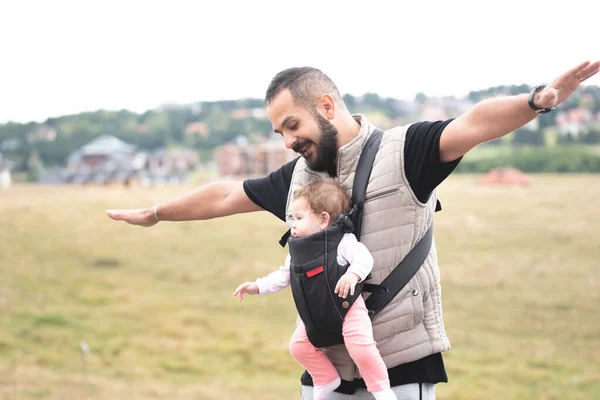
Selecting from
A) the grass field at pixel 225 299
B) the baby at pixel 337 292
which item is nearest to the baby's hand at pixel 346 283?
the baby at pixel 337 292

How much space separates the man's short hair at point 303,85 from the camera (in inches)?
82.5

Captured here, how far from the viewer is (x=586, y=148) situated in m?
15.2

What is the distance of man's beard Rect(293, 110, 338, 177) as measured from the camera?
6.89 feet

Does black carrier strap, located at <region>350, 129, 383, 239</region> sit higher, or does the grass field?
black carrier strap, located at <region>350, 129, 383, 239</region>

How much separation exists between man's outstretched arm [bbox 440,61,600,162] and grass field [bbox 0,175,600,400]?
17.9 ft

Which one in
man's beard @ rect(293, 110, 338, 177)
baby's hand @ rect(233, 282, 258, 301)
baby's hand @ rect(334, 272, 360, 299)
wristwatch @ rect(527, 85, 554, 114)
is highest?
Answer: wristwatch @ rect(527, 85, 554, 114)

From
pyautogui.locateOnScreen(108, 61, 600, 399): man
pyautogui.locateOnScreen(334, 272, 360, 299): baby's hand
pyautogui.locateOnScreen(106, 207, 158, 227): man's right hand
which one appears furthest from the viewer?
pyautogui.locateOnScreen(106, 207, 158, 227): man's right hand

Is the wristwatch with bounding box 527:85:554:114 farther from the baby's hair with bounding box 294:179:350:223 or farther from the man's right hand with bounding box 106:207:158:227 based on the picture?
the man's right hand with bounding box 106:207:158:227

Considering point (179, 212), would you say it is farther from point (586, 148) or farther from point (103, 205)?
point (586, 148)

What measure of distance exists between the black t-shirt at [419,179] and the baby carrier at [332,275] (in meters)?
0.13

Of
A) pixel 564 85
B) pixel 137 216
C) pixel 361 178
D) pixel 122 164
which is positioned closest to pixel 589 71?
pixel 564 85

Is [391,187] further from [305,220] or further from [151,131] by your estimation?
[151,131]

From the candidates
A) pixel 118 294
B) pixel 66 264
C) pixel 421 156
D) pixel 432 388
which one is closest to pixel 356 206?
pixel 421 156

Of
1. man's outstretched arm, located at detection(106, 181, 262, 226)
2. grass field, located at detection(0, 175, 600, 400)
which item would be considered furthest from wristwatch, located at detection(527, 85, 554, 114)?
grass field, located at detection(0, 175, 600, 400)
